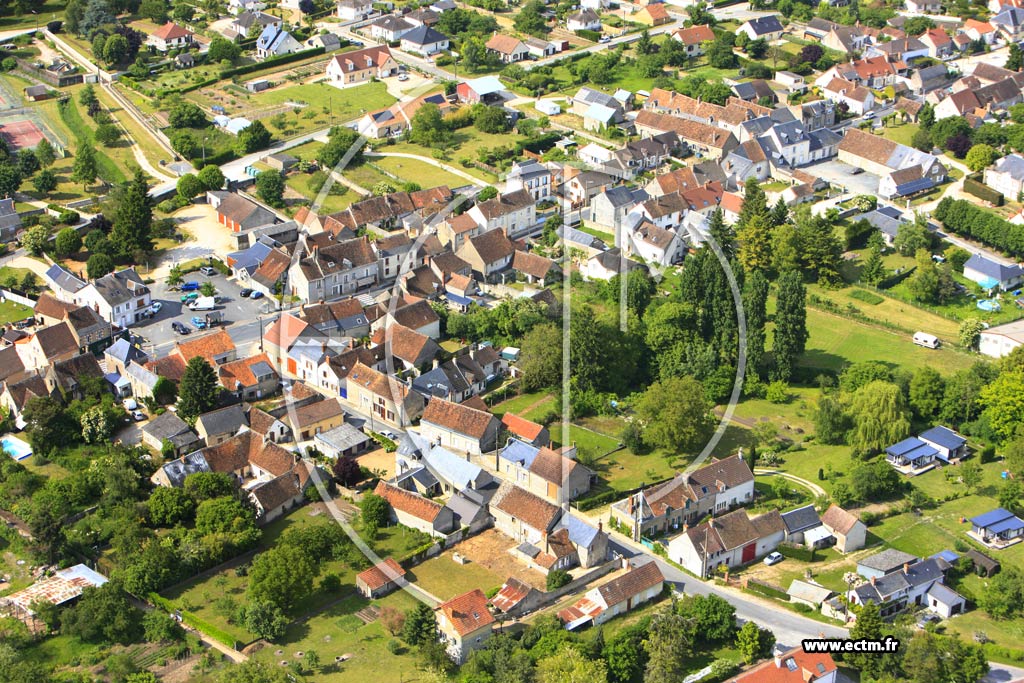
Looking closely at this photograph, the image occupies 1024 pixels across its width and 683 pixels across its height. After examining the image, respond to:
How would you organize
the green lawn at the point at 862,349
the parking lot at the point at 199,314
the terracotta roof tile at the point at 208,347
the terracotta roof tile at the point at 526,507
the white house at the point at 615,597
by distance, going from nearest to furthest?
the white house at the point at 615,597
the terracotta roof tile at the point at 526,507
the terracotta roof tile at the point at 208,347
the green lawn at the point at 862,349
the parking lot at the point at 199,314

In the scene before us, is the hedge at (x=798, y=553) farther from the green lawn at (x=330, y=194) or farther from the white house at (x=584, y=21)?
the white house at (x=584, y=21)

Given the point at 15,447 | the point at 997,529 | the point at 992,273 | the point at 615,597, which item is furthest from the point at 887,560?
the point at 15,447

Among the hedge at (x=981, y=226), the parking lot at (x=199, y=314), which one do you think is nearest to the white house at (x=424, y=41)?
the parking lot at (x=199, y=314)

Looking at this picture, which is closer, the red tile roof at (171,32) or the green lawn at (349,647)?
the green lawn at (349,647)

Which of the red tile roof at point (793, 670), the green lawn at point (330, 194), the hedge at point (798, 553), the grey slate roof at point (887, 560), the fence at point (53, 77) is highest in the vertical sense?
the fence at point (53, 77)

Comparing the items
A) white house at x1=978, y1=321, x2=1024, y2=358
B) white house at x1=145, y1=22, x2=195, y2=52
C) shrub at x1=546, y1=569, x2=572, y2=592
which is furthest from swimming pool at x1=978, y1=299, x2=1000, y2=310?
white house at x1=145, y1=22, x2=195, y2=52

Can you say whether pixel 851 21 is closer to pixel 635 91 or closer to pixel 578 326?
pixel 635 91

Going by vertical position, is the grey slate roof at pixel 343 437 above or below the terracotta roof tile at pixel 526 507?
above

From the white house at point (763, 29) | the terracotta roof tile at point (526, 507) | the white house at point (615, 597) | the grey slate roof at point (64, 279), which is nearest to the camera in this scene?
the white house at point (615, 597)
